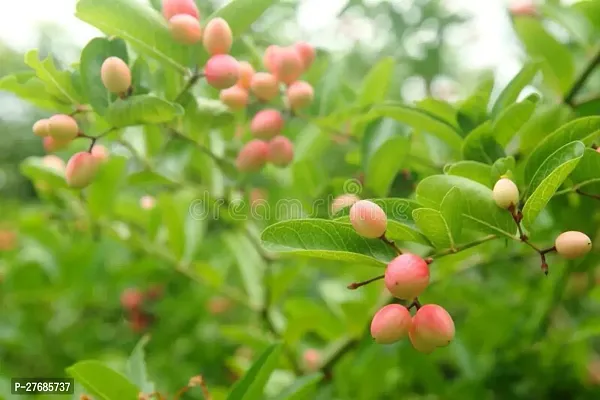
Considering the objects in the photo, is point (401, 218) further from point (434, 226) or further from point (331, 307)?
point (331, 307)

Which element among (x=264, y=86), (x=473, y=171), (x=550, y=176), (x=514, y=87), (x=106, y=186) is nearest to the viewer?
(x=550, y=176)

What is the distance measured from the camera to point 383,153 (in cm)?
82

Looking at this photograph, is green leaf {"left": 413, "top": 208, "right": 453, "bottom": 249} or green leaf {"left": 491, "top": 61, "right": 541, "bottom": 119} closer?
green leaf {"left": 413, "top": 208, "right": 453, "bottom": 249}

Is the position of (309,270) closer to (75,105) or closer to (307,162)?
(307,162)

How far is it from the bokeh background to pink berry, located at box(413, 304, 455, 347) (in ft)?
1.50

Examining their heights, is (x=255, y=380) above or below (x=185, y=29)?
below

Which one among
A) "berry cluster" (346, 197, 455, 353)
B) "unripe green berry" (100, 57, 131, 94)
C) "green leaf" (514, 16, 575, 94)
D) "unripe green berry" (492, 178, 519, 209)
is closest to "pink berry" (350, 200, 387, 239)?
"berry cluster" (346, 197, 455, 353)

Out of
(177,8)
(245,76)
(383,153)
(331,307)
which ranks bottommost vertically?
(331,307)

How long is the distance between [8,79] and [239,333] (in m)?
0.47

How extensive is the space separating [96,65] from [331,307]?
64cm

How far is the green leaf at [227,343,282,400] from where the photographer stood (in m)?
0.70

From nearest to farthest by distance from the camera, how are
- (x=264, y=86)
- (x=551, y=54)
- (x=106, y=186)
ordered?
(x=264, y=86) → (x=551, y=54) → (x=106, y=186)

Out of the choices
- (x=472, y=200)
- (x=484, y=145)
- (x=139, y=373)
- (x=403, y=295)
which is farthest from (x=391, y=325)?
(x=139, y=373)

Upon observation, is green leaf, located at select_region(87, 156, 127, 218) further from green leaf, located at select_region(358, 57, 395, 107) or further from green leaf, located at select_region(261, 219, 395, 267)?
green leaf, located at select_region(261, 219, 395, 267)
